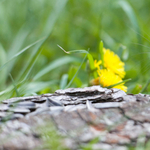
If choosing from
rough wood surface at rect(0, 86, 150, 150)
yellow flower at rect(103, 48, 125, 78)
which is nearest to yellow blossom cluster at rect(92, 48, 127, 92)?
yellow flower at rect(103, 48, 125, 78)

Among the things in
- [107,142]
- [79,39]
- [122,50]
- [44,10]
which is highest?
[44,10]

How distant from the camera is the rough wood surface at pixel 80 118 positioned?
2.04ft

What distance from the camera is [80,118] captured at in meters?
0.72

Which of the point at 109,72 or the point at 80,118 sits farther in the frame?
the point at 109,72

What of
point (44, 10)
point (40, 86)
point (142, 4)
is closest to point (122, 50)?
point (40, 86)

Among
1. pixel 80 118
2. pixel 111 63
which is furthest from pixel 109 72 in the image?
pixel 80 118

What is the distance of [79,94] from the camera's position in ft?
3.05

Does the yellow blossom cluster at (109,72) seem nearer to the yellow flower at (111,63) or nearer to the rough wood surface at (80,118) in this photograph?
the yellow flower at (111,63)

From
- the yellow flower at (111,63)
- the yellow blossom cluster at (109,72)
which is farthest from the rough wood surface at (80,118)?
the yellow flower at (111,63)

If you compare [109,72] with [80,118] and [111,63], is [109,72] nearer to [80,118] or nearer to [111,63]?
[111,63]

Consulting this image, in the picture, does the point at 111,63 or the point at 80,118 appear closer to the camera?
the point at 80,118

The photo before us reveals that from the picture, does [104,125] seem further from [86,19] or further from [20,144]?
[86,19]

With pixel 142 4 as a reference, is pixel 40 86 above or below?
below

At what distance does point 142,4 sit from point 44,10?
1200 millimetres
